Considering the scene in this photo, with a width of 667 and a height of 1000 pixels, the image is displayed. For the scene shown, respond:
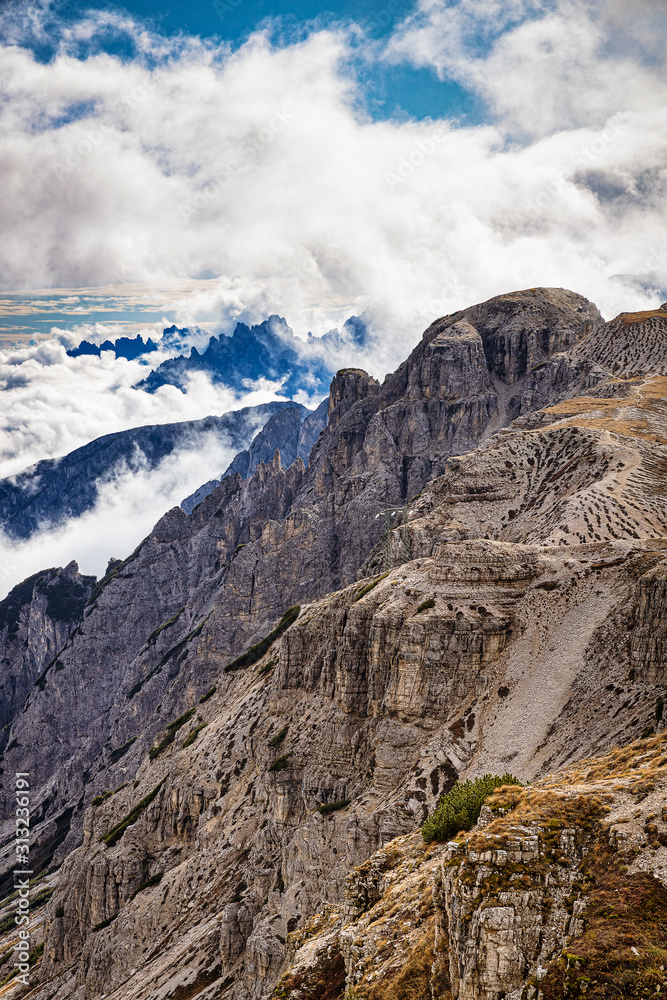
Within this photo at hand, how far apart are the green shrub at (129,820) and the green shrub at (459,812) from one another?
237 feet

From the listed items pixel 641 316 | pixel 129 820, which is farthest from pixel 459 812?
pixel 641 316

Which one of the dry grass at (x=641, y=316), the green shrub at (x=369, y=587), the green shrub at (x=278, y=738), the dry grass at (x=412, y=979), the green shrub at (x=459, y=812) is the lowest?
the green shrub at (x=278, y=738)

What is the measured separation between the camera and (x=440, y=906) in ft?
77.5

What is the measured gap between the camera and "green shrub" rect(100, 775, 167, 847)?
9425cm

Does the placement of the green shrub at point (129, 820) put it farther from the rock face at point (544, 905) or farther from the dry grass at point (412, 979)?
A: the dry grass at point (412, 979)

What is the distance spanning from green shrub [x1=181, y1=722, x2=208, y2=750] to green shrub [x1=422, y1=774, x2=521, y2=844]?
72722 millimetres

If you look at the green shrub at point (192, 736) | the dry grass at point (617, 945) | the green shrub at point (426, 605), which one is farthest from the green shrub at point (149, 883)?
the dry grass at point (617, 945)

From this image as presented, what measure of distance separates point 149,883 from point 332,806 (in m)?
36.7

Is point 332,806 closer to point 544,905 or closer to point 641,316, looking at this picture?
point 544,905

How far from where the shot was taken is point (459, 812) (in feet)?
103

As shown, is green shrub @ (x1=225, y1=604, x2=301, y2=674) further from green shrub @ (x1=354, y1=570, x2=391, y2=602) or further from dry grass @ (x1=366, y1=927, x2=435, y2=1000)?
dry grass @ (x1=366, y1=927, x2=435, y2=1000)

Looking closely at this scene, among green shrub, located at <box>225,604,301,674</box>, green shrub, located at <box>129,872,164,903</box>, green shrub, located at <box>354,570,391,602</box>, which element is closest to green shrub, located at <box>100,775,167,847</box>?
green shrub, located at <box>129,872,164,903</box>

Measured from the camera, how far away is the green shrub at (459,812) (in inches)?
1195

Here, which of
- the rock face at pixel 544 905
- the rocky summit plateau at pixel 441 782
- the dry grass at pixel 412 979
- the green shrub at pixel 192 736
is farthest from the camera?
the green shrub at pixel 192 736
